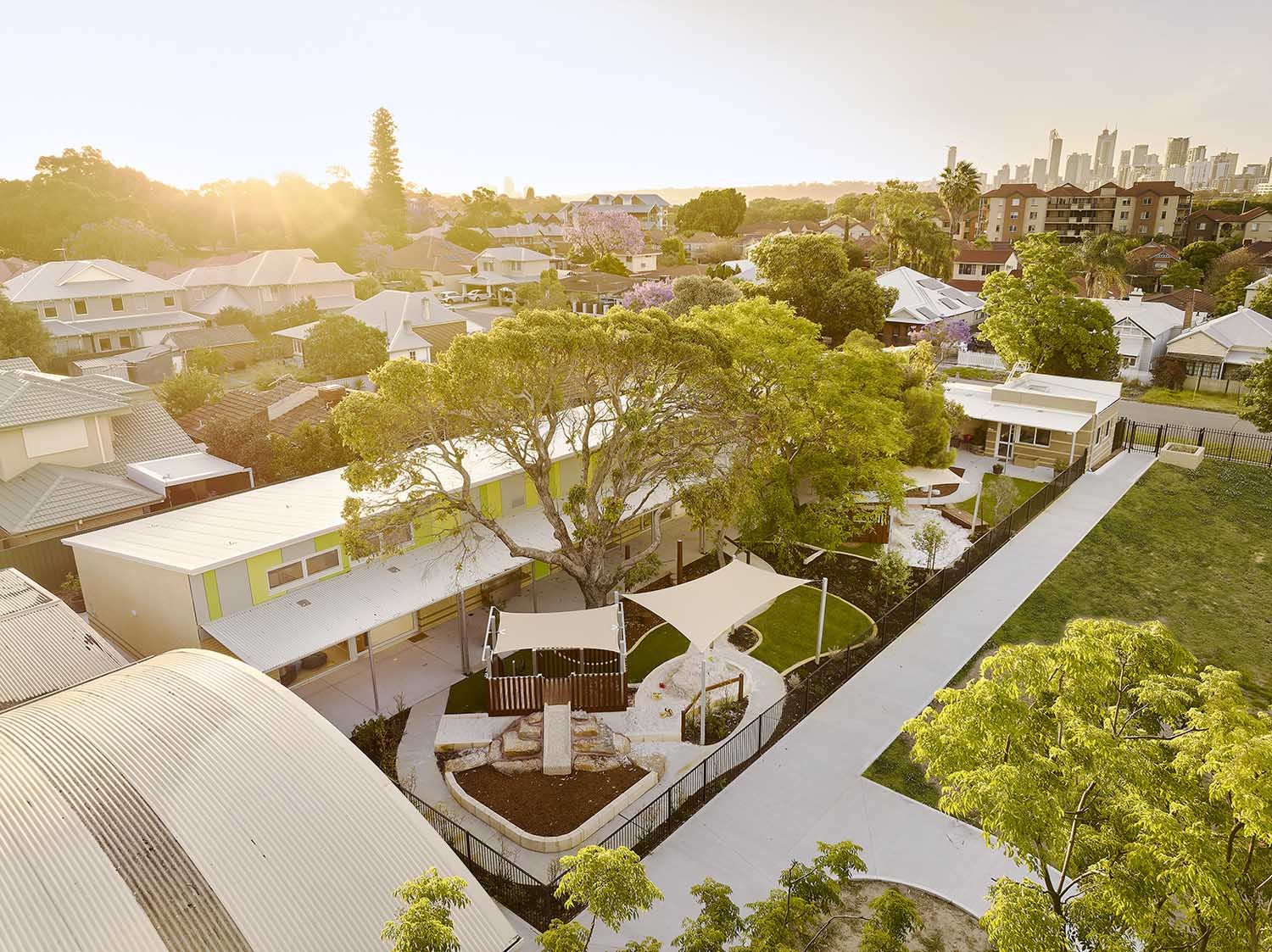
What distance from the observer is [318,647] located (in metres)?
17.7

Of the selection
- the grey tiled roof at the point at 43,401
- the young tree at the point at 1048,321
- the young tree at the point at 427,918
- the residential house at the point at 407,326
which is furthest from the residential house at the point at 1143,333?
the grey tiled roof at the point at 43,401

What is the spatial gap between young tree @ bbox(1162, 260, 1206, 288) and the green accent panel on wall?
90.6 m

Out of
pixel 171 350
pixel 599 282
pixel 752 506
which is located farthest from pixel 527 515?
pixel 599 282

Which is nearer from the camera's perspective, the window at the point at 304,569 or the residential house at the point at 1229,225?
the window at the point at 304,569

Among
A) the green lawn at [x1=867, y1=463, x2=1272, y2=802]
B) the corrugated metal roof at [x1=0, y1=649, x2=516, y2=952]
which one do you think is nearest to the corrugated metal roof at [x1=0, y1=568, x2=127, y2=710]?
the corrugated metal roof at [x1=0, y1=649, x2=516, y2=952]

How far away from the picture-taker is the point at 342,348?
155ft

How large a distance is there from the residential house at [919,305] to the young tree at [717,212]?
2785 inches

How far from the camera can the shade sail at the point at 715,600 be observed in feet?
61.9

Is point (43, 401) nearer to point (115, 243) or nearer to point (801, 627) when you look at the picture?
point (801, 627)

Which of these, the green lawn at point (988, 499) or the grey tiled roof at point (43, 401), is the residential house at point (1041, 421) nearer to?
the green lawn at point (988, 499)

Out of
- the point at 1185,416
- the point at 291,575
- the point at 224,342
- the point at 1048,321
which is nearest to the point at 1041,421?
the point at 1048,321

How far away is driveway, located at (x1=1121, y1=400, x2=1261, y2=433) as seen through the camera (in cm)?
4138

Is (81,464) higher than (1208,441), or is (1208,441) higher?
(81,464)

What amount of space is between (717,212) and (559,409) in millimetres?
119357
